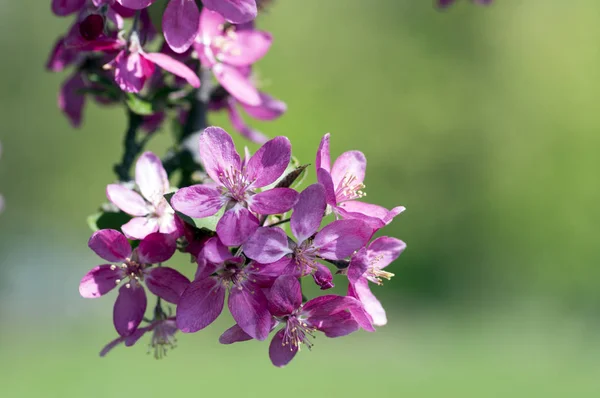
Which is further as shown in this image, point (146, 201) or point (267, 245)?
point (146, 201)

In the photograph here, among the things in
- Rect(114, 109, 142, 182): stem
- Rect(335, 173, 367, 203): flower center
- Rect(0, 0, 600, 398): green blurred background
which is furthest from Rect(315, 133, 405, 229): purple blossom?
Rect(0, 0, 600, 398): green blurred background

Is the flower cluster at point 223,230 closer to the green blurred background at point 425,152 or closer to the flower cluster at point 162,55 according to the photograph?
the flower cluster at point 162,55

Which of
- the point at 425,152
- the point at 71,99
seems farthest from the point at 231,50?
the point at 425,152

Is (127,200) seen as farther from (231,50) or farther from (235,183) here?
(231,50)

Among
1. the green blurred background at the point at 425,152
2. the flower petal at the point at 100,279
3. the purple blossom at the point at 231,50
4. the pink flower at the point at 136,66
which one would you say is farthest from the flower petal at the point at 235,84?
the green blurred background at the point at 425,152

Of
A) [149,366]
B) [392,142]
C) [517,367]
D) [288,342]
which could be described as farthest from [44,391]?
[392,142]

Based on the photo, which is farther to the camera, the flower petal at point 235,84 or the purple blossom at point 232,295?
the flower petal at point 235,84

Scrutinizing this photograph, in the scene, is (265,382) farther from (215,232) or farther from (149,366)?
(215,232)
